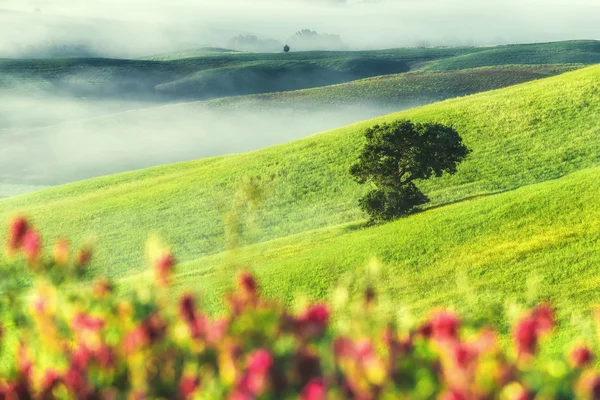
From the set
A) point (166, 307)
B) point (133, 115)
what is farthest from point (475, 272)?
point (133, 115)

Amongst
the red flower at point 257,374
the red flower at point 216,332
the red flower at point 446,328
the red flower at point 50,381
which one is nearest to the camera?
the red flower at point 257,374

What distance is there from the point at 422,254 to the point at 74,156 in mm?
110372

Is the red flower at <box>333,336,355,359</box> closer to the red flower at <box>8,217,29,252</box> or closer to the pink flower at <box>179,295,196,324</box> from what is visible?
the pink flower at <box>179,295,196,324</box>

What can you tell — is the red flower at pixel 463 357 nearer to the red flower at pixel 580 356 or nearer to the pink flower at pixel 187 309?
the red flower at pixel 580 356

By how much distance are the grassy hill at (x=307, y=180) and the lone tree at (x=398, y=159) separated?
153 inches

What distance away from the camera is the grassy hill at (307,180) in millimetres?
44281

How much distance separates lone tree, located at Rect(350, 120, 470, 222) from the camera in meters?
35.8

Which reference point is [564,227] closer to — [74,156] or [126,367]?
[126,367]

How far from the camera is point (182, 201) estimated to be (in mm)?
53156

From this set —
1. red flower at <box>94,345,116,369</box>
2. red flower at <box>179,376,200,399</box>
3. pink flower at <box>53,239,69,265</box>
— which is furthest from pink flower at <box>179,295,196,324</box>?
pink flower at <box>53,239,69,265</box>

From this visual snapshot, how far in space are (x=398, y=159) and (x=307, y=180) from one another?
16.8m

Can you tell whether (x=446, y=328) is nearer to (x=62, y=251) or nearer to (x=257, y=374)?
(x=257, y=374)

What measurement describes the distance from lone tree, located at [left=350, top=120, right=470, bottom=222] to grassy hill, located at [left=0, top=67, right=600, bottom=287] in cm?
389

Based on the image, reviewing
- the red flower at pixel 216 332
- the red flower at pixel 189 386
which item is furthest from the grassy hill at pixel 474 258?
the red flower at pixel 189 386
